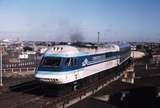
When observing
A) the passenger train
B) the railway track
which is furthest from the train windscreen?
the railway track

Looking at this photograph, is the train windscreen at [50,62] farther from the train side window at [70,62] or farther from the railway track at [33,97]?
the railway track at [33,97]

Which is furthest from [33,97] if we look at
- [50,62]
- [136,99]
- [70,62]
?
[136,99]

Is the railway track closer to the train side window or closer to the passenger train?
the passenger train

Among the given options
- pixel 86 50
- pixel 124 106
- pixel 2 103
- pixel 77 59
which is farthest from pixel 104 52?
pixel 2 103

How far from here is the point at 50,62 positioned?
26.0 m

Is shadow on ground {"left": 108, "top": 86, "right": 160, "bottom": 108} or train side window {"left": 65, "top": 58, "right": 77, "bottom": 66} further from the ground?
train side window {"left": 65, "top": 58, "right": 77, "bottom": 66}

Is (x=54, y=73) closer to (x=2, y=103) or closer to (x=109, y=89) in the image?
(x=2, y=103)

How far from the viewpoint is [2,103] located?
2377 cm

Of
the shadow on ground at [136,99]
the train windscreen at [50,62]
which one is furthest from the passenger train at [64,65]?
the shadow on ground at [136,99]

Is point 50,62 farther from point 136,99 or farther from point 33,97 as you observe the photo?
point 136,99

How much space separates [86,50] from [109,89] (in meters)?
5.77

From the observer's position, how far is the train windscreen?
25.7 m

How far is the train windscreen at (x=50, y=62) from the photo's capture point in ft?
84.3

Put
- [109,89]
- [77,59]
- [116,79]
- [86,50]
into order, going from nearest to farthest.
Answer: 1. [77,59]
2. [86,50]
3. [109,89]
4. [116,79]
